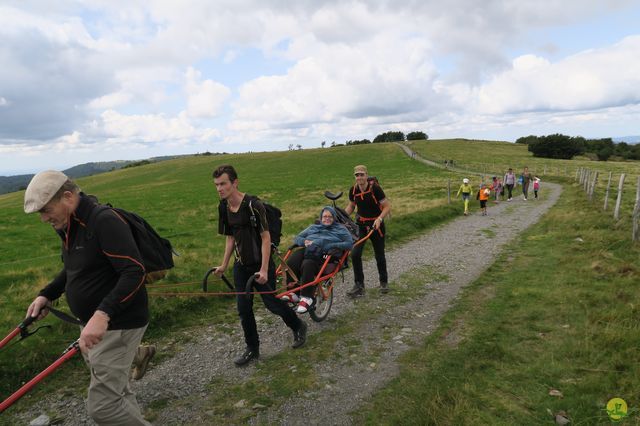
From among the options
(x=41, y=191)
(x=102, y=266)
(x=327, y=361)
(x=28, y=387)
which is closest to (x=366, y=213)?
(x=327, y=361)

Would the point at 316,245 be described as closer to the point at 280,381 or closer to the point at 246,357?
the point at 246,357

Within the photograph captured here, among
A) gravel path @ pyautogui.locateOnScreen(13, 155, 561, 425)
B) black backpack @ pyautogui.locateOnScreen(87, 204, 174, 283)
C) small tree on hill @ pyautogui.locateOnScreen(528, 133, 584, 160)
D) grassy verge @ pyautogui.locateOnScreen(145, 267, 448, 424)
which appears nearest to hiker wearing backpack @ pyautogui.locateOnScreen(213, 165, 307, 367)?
grassy verge @ pyautogui.locateOnScreen(145, 267, 448, 424)

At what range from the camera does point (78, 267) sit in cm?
320

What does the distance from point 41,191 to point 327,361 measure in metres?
4.18

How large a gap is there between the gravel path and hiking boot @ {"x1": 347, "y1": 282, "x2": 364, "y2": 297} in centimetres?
18

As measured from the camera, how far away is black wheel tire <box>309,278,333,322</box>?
6984 millimetres

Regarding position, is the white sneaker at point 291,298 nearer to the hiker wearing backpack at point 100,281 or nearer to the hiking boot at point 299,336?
the hiking boot at point 299,336

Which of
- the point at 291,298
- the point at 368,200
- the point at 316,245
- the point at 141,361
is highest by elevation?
the point at 368,200

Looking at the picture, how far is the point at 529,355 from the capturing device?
Answer: 17.3ft

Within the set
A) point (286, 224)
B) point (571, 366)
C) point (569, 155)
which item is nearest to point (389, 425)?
point (571, 366)

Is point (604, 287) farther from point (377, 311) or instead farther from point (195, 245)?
point (195, 245)

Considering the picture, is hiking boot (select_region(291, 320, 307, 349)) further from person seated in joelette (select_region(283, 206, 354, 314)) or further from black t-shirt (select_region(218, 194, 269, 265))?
black t-shirt (select_region(218, 194, 269, 265))

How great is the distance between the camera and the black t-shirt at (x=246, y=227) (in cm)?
514

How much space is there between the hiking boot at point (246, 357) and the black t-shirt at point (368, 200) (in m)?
3.84
